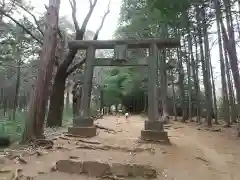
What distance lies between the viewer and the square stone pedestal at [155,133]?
24.3 feet

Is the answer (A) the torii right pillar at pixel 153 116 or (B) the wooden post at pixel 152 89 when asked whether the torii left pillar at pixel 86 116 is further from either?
(B) the wooden post at pixel 152 89

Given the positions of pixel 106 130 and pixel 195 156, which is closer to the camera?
pixel 195 156

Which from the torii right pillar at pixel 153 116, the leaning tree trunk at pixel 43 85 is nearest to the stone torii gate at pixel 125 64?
the torii right pillar at pixel 153 116

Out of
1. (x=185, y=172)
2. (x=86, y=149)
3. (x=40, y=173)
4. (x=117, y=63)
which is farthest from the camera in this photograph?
(x=117, y=63)

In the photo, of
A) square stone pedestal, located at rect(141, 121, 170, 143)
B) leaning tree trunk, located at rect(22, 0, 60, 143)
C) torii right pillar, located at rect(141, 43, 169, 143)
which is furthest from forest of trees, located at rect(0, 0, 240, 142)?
square stone pedestal, located at rect(141, 121, 170, 143)

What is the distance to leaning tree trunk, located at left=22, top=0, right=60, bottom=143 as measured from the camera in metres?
6.18

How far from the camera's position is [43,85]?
6367 mm

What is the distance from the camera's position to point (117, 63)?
27.6 feet

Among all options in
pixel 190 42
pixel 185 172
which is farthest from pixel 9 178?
pixel 190 42

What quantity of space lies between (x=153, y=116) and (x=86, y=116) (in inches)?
80.4

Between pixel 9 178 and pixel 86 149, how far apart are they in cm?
212

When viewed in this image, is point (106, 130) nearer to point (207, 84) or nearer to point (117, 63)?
point (117, 63)

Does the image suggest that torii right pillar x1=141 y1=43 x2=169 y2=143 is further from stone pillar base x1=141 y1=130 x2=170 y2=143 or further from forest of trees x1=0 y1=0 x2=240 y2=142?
forest of trees x1=0 y1=0 x2=240 y2=142

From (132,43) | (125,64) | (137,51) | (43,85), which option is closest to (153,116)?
(125,64)
